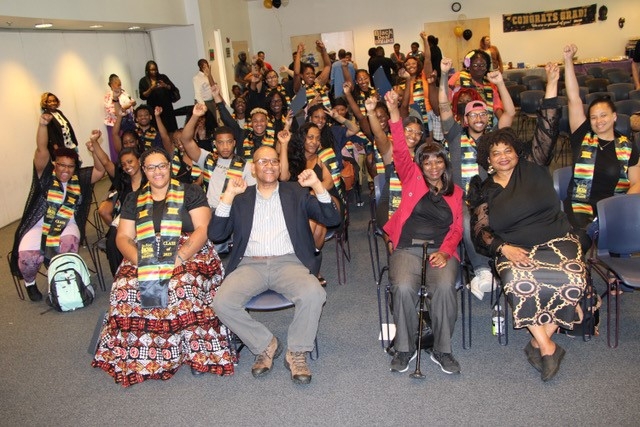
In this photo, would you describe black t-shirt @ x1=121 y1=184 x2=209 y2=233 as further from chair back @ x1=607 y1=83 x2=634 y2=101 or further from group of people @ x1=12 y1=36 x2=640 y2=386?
chair back @ x1=607 y1=83 x2=634 y2=101

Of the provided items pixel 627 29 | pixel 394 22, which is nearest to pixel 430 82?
pixel 394 22

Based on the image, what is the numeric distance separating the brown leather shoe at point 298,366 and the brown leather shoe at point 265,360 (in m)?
0.11

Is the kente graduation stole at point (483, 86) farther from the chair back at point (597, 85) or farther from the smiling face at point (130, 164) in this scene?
the chair back at point (597, 85)

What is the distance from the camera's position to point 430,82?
276 inches

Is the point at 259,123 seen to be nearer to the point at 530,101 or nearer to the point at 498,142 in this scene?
the point at 498,142

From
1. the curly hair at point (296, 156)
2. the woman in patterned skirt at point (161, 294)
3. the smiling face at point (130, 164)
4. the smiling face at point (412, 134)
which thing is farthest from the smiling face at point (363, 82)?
the woman in patterned skirt at point (161, 294)

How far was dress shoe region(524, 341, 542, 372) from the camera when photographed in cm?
342

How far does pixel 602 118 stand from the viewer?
13.5ft

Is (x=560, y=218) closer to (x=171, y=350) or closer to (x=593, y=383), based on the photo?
(x=593, y=383)

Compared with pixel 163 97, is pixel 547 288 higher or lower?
lower

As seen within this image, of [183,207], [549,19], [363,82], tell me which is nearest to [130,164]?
[183,207]

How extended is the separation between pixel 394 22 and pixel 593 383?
14.2m

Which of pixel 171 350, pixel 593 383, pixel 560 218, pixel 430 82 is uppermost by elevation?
pixel 430 82

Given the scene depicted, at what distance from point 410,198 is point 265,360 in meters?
1.34
